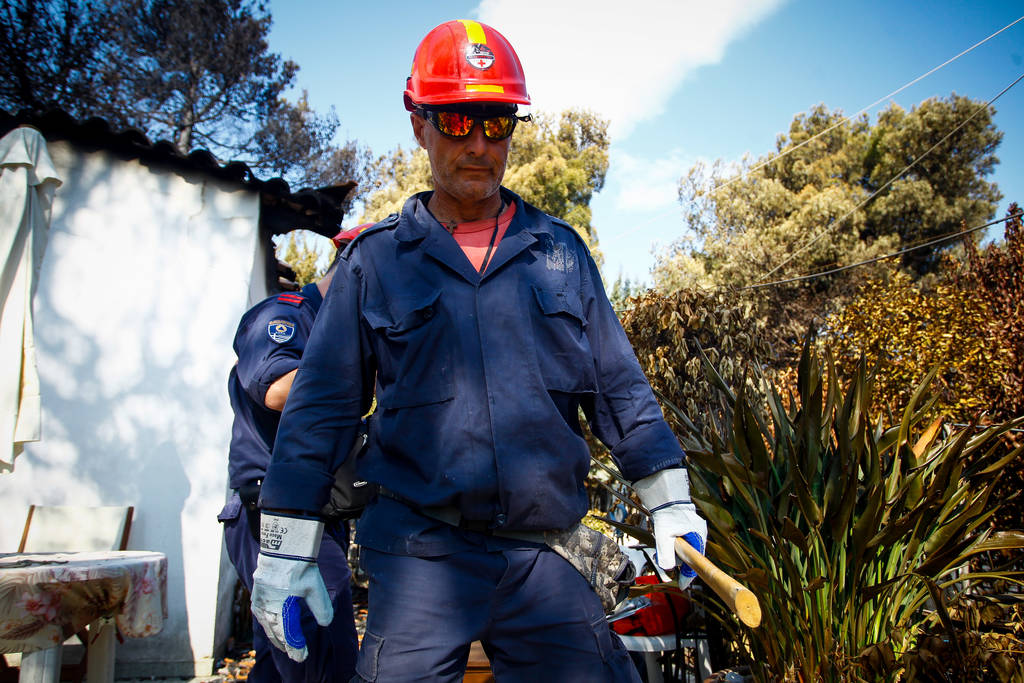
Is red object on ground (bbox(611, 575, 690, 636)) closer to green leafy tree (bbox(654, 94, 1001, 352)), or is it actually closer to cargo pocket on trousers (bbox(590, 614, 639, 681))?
cargo pocket on trousers (bbox(590, 614, 639, 681))

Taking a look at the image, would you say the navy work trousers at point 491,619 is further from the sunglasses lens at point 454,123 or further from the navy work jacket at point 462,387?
the sunglasses lens at point 454,123

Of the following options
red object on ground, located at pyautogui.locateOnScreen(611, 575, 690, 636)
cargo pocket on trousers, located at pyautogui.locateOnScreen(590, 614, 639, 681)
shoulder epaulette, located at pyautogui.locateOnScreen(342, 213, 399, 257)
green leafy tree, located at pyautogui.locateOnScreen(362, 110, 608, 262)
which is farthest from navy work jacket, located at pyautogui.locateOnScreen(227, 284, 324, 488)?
green leafy tree, located at pyautogui.locateOnScreen(362, 110, 608, 262)

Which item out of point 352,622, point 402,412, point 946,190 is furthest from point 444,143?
point 946,190

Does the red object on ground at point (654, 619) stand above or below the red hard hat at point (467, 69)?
below

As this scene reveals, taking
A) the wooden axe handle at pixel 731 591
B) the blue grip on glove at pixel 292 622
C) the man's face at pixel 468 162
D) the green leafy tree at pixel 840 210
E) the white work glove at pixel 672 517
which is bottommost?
the blue grip on glove at pixel 292 622

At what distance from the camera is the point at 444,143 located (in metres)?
1.96

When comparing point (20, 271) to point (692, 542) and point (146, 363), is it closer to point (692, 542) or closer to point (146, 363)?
point (146, 363)

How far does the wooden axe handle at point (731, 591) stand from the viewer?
4.63 ft

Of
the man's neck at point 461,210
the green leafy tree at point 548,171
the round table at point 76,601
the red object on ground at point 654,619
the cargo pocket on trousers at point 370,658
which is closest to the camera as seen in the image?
the cargo pocket on trousers at point 370,658

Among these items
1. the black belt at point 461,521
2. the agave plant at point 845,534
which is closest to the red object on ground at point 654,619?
the agave plant at point 845,534

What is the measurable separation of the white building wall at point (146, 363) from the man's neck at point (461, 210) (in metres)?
3.79

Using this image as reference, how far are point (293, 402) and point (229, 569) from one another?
13.8 ft

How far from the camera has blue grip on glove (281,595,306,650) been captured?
163cm

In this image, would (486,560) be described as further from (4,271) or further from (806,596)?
(4,271)
